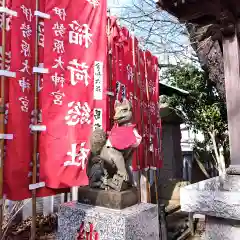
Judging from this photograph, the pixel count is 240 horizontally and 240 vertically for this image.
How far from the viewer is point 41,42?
3758mm

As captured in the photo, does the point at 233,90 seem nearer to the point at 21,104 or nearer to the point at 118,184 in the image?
the point at 118,184

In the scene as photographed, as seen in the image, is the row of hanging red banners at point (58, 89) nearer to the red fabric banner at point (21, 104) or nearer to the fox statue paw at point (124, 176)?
the red fabric banner at point (21, 104)

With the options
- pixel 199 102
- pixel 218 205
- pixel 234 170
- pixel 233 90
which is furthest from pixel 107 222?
pixel 199 102

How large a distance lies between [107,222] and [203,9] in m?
3.24

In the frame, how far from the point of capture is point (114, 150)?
296 centimetres

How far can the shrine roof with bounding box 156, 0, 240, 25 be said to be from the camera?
11.4 feet

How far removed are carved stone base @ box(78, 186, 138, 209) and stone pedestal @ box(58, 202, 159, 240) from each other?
2.0 inches

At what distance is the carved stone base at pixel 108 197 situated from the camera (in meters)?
2.76

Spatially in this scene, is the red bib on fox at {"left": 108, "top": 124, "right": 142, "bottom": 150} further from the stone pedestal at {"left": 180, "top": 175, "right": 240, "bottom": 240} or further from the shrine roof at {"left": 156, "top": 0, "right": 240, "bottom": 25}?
the shrine roof at {"left": 156, "top": 0, "right": 240, "bottom": 25}

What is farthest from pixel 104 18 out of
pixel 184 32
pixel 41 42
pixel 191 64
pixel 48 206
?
pixel 191 64

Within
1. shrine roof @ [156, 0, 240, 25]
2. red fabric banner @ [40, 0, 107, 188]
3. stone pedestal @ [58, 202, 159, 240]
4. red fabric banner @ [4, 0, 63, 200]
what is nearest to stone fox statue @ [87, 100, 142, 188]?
stone pedestal @ [58, 202, 159, 240]

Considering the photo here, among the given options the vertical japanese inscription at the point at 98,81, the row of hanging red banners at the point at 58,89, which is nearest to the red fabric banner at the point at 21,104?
the row of hanging red banners at the point at 58,89

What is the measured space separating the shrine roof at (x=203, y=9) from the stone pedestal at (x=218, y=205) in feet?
7.52

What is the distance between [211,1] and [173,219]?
5600mm
